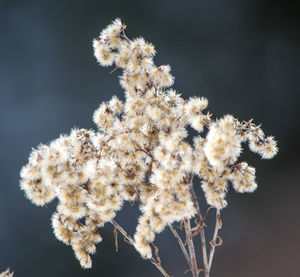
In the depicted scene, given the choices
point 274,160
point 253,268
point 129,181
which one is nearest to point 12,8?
point 129,181

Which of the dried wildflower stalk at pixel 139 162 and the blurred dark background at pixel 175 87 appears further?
the blurred dark background at pixel 175 87

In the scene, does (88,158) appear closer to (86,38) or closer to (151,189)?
(151,189)

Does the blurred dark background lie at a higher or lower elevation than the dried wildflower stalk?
higher

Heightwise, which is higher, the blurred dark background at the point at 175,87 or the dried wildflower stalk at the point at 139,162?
the blurred dark background at the point at 175,87

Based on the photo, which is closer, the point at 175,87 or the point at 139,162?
the point at 139,162

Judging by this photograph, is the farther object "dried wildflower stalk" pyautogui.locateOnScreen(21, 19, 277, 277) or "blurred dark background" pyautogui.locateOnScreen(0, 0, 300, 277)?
"blurred dark background" pyautogui.locateOnScreen(0, 0, 300, 277)
